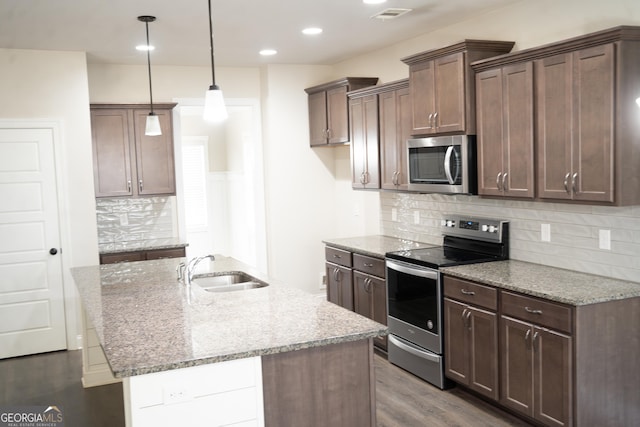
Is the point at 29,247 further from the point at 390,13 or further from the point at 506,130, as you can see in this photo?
the point at 506,130

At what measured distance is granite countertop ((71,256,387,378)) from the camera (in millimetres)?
2416

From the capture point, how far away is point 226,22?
4.58 metres

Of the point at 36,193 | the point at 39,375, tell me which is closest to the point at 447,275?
the point at 39,375

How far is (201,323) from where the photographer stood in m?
2.86

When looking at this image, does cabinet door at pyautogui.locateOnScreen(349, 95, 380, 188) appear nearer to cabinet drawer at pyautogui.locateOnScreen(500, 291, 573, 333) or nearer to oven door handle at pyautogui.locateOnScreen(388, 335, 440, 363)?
oven door handle at pyautogui.locateOnScreen(388, 335, 440, 363)

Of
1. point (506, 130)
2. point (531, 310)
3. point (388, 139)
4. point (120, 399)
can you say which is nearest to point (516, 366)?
point (531, 310)

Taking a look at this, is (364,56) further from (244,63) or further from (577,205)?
(577,205)

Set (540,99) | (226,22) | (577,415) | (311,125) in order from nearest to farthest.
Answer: (577,415) → (540,99) → (226,22) → (311,125)

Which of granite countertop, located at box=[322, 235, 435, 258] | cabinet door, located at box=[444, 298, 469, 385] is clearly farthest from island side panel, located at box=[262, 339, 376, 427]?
granite countertop, located at box=[322, 235, 435, 258]

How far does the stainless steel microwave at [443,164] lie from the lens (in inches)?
165

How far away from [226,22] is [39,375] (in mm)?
3195

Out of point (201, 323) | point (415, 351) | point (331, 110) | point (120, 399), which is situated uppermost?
point (331, 110)

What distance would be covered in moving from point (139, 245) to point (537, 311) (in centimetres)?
402

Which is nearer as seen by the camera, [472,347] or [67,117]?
[472,347]
